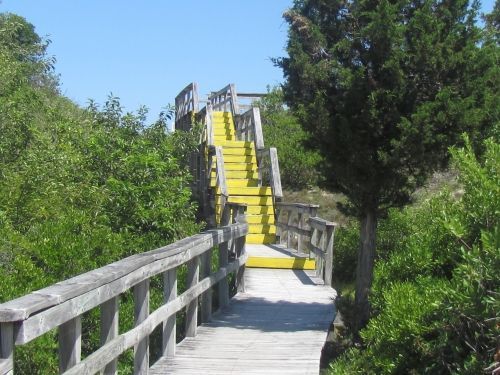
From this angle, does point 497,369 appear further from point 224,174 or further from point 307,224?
point 224,174

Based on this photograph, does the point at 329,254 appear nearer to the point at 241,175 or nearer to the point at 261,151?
the point at 241,175

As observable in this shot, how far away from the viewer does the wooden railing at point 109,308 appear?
379cm

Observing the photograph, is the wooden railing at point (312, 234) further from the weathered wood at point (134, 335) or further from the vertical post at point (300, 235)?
the weathered wood at point (134, 335)

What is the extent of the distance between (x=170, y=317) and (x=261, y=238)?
8.82 m

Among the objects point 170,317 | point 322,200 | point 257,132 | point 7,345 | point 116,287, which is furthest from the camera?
point 322,200

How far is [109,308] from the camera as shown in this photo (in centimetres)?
530

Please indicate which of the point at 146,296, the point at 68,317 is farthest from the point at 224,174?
the point at 68,317

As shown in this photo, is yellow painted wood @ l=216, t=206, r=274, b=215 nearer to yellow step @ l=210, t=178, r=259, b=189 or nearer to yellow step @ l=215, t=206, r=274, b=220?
yellow step @ l=215, t=206, r=274, b=220

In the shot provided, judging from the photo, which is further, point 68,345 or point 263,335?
point 263,335

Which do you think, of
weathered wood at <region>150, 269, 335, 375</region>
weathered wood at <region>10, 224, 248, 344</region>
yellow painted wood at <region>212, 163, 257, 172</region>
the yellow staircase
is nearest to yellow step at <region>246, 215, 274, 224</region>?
the yellow staircase

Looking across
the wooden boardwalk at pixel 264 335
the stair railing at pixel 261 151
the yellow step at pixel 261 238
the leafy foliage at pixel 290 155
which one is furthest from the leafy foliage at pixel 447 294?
the leafy foliage at pixel 290 155

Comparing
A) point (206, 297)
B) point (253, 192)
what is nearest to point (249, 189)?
point (253, 192)

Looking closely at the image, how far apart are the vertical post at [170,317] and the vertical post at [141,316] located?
732mm

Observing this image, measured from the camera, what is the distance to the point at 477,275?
14.0ft
